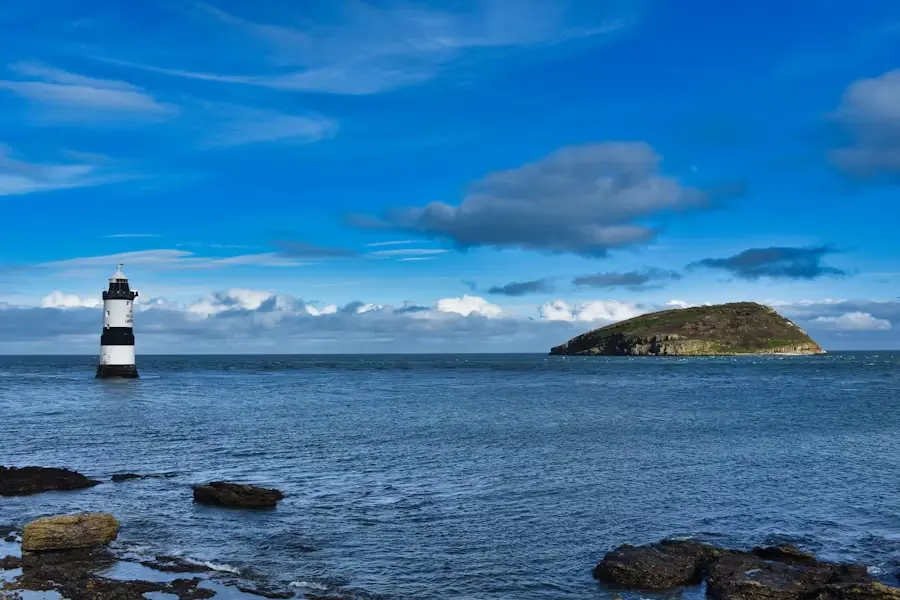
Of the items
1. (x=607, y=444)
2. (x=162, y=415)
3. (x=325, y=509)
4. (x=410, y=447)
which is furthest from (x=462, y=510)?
(x=162, y=415)

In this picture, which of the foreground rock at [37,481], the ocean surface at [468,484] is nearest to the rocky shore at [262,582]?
the ocean surface at [468,484]

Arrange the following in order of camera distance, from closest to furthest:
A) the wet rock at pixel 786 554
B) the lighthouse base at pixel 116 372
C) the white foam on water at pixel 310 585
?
the white foam on water at pixel 310 585 → the wet rock at pixel 786 554 → the lighthouse base at pixel 116 372

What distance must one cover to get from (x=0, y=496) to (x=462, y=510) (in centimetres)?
2501

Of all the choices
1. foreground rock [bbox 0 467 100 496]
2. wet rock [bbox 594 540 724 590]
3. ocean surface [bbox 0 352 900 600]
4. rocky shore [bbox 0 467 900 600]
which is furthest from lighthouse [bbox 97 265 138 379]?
wet rock [bbox 594 540 724 590]

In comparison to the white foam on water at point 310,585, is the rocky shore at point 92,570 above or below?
above

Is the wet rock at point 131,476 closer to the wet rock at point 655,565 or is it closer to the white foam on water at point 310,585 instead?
the white foam on water at point 310,585

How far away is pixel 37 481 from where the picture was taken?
41.8 metres

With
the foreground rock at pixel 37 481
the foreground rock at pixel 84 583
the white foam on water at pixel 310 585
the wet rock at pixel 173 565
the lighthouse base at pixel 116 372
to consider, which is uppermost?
the lighthouse base at pixel 116 372

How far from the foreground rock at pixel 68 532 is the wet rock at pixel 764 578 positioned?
23475 millimetres

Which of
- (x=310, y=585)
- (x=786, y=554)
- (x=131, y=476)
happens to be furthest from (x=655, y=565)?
(x=131, y=476)

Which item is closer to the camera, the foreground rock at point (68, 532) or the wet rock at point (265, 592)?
the wet rock at point (265, 592)

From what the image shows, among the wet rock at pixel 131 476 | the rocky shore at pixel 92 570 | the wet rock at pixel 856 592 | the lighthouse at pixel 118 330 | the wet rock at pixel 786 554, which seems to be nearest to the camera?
the wet rock at pixel 856 592

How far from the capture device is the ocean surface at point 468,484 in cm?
2955

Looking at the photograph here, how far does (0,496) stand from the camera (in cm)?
4006
